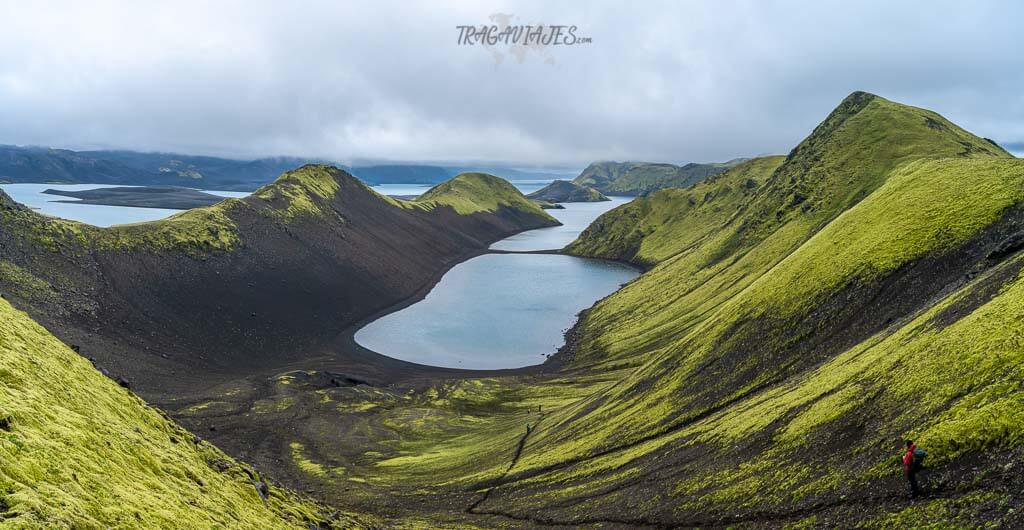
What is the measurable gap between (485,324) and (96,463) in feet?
401

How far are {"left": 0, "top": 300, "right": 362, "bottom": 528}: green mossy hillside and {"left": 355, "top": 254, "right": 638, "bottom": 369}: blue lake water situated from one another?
78.5 metres

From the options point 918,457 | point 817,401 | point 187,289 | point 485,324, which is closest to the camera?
point 918,457

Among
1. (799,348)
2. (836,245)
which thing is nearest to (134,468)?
(799,348)

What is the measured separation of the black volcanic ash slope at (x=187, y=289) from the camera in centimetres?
9350

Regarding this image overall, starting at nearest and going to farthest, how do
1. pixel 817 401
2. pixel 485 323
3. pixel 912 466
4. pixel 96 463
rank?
pixel 96 463, pixel 912 466, pixel 817 401, pixel 485 323

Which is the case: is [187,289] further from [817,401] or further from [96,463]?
[817,401]

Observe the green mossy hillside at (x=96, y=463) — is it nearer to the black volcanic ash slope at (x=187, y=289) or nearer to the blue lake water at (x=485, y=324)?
the black volcanic ash slope at (x=187, y=289)

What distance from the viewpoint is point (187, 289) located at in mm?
119062

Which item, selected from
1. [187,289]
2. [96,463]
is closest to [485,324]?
[187,289]

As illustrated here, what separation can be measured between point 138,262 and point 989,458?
471ft

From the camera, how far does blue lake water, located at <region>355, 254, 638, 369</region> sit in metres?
119

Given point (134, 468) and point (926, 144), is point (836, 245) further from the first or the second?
point (134, 468)

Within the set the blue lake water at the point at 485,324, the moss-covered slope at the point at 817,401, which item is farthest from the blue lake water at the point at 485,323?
the moss-covered slope at the point at 817,401

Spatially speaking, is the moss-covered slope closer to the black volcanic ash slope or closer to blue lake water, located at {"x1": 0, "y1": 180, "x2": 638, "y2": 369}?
blue lake water, located at {"x1": 0, "y1": 180, "x2": 638, "y2": 369}
